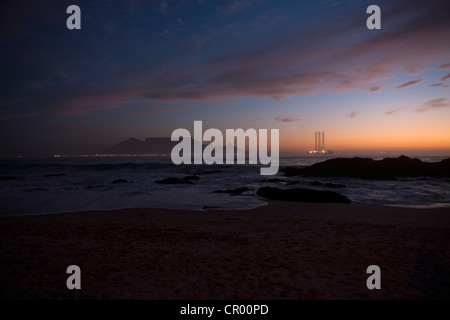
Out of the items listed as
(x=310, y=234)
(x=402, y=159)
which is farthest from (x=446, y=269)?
(x=402, y=159)

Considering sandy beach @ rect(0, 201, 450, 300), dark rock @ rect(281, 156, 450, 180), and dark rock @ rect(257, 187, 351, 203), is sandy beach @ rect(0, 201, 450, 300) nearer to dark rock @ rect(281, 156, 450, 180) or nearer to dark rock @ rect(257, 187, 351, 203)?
dark rock @ rect(257, 187, 351, 203)

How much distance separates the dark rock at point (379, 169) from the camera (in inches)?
1069

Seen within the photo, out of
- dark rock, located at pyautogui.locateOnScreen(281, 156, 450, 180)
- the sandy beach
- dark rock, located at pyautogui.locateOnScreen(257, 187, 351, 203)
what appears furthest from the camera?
dark rock, located at pyautogui.locateOnScreen(281, 156, 450, 180)

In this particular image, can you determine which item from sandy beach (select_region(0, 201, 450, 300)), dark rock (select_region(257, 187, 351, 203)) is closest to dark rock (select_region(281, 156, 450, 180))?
dark rock (select_region(257, 187, 351, 203))

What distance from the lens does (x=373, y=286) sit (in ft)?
14.3

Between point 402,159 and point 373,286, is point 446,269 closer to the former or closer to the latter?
point 373,286

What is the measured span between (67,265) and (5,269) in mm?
1045

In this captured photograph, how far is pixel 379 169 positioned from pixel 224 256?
1133 inches

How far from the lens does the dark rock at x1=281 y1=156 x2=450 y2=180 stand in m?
27.2

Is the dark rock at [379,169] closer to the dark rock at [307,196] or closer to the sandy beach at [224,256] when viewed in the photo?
the dark rock at [307,196]

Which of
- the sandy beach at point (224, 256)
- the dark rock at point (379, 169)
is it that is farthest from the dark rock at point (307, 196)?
the dark rock at point (379, 169)

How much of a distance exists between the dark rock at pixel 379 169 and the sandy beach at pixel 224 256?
2003cm

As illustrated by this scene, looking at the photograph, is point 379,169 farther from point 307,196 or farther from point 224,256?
point 224,256

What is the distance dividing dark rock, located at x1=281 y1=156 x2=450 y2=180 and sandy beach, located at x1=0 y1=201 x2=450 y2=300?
20.0 meters
